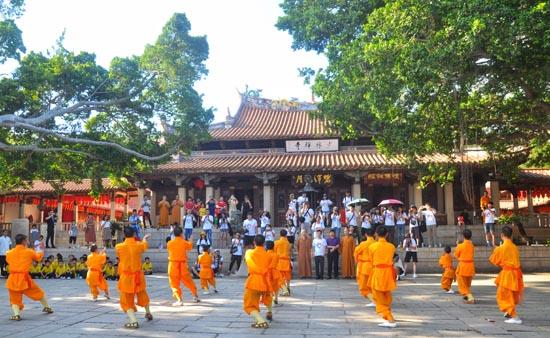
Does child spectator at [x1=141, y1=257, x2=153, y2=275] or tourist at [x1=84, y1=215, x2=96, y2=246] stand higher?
tourist at [x1=84, y1=215, x2=96, y2=246]

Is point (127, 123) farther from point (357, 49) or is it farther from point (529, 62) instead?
point (529, 62)

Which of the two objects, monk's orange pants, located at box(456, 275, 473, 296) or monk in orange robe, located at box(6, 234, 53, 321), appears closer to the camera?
monk in orange robe, located at box(6, 234, 53, 321)

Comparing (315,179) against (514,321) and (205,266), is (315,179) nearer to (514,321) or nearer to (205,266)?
(205,266)

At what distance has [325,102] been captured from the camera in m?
12.9

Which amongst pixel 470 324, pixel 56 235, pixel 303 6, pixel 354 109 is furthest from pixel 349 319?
pixel 56 235

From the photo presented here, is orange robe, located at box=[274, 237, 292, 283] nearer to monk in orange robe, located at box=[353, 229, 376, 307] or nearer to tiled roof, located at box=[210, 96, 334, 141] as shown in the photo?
monk in orange robe, located at box=[353, 229, 376, 307]

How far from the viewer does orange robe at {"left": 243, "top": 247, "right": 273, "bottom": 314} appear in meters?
6.82

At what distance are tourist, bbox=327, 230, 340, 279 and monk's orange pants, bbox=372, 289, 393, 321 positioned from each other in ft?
19.8

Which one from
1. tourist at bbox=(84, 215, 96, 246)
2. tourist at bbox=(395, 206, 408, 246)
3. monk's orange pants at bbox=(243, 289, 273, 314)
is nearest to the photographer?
monk's orange pants at bbox=(243, 289, 273, 314)

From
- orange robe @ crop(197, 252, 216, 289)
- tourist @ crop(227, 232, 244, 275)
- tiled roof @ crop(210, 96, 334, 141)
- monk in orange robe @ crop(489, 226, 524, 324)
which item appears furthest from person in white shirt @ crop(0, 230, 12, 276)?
monk in orange robe @ crop(489, 226, 524, 324)

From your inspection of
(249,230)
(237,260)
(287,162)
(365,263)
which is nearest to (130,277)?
(365,263)

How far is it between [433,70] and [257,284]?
5.45 m

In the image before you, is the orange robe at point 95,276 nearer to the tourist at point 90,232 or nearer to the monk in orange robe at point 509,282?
the monk in orange robe at point 509,282

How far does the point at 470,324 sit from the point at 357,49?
667cm
